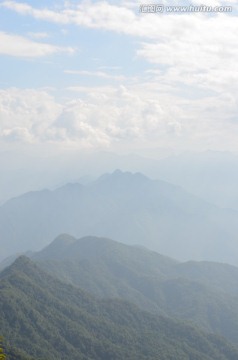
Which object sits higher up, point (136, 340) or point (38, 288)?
point (38, 288)

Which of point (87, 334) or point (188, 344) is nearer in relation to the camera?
point (87, 334)

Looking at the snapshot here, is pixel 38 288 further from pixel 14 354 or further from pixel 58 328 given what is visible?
pixel 14 354

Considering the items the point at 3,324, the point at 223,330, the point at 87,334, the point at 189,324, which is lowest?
the point at 223,330

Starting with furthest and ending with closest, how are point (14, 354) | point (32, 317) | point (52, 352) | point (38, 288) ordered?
point (38, 288), point (32, 317), point (52, 352), point (14, 354)

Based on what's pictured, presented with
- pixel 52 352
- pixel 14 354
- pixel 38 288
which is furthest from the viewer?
pixel 38 288

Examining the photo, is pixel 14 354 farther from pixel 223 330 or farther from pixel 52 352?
pixel 223 330

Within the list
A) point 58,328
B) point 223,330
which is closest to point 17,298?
point 58,328
